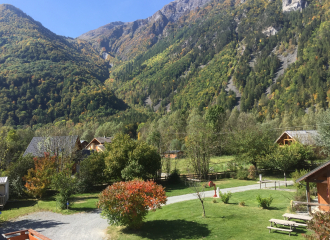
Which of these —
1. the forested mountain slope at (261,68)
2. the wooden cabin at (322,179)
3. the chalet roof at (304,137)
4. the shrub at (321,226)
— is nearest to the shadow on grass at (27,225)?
the shrub at (321,226)

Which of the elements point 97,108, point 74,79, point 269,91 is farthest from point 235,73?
point 74,79

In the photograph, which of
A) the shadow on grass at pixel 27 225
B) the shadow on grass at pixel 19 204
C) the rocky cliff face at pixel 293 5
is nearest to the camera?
the shadow on grass at pixel 27 225

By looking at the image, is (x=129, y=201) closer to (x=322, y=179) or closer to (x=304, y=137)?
(x=322, y=179)

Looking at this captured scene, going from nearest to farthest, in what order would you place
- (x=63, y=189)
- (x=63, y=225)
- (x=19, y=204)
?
(x=63, y=225), (x=63, y=189), (x=19, y=204)

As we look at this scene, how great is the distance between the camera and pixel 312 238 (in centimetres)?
678

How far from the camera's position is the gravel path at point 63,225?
12.2 meters

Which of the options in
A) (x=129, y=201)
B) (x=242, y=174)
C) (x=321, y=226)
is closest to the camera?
(x=321, y=226)

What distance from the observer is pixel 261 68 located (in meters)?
137

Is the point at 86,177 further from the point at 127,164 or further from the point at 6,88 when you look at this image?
the point at 6,88

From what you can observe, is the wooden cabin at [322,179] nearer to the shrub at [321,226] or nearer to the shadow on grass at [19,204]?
the shrub at [321,226]

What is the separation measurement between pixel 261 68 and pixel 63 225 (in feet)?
472

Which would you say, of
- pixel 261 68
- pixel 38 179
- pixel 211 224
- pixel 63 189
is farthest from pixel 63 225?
pixel 261 68

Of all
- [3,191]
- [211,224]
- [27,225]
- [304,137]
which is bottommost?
[27,225]

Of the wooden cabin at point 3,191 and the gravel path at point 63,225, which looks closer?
the gravel path at point 63,225
